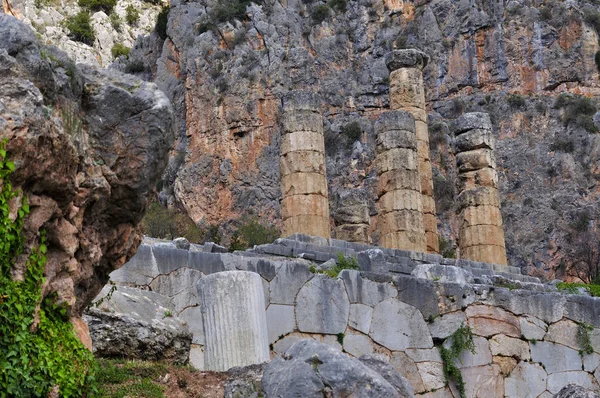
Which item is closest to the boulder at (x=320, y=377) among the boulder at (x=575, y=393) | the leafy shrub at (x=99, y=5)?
the boulder at (x=575, y=393)

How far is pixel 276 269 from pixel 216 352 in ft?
10.3

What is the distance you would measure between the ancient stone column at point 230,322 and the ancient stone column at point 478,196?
15.0 metres

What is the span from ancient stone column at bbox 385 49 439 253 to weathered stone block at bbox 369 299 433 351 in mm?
12121

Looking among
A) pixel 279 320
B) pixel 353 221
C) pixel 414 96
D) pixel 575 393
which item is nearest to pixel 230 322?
pixel 279 320

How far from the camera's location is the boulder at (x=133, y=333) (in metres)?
9.42

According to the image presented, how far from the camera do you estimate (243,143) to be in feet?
155

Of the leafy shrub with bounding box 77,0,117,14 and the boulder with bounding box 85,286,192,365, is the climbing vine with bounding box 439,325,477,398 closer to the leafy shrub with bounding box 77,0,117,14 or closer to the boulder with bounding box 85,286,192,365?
the boulder with bounding box 85,286,192,365

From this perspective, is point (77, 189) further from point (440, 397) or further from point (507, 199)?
point (507, 199)

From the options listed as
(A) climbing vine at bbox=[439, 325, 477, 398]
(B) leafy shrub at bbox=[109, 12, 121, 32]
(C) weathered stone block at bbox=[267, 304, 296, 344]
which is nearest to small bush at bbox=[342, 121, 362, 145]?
(B) leafy shrub at bbox=[109, 12, 121, 32]

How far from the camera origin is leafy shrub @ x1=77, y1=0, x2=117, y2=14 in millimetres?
67625

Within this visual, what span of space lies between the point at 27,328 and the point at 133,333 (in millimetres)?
3535

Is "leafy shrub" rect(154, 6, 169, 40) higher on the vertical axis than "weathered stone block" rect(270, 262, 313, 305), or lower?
higher

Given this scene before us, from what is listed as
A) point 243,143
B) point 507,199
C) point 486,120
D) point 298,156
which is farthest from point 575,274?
point 298,156

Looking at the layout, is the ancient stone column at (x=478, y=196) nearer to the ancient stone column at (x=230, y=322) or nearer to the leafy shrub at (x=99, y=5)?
the ancient stone column at (x=230, y=322)
